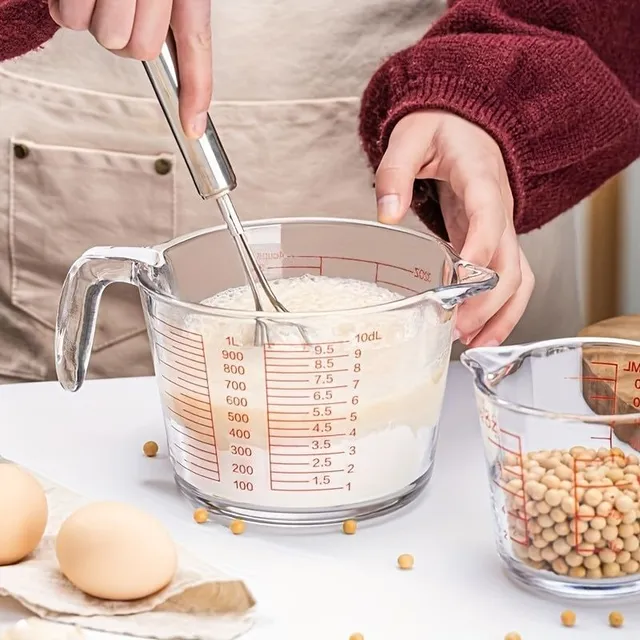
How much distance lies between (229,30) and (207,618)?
75 cm

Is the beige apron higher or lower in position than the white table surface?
higher

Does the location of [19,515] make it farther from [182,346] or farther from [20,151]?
[20,151]

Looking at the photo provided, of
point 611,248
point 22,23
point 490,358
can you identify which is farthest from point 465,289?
point 611,248

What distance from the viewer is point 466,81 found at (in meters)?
1.03

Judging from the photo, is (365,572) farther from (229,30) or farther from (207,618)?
(229,30)

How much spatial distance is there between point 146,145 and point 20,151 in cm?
14

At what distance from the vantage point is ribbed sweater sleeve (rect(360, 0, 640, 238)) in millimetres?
1033

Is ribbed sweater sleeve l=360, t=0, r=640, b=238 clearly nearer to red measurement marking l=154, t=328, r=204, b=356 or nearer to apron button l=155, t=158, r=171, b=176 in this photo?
apron button l=155, t=158, r=171, b=176

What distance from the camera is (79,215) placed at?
126 centimetres

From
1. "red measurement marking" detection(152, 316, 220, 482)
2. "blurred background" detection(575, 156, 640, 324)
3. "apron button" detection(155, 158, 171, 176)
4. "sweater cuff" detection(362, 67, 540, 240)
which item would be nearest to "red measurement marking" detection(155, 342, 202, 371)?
"red measurement marking" detection(152, 316, 220, 482)

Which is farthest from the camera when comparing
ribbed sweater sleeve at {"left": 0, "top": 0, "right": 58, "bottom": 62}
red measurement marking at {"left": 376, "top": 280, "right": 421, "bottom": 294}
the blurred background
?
the blurred background

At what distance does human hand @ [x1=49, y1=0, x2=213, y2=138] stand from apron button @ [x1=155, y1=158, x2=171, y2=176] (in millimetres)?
464

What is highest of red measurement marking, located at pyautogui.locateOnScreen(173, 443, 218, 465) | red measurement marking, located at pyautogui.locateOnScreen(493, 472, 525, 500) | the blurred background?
red measurement marking, located at pyautogui.locateOnScreen(493, 472, 525, 500)

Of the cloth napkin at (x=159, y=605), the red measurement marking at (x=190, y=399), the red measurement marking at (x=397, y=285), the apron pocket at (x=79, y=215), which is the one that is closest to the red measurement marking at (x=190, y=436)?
the red measurement marking at (x=190, y=399)
